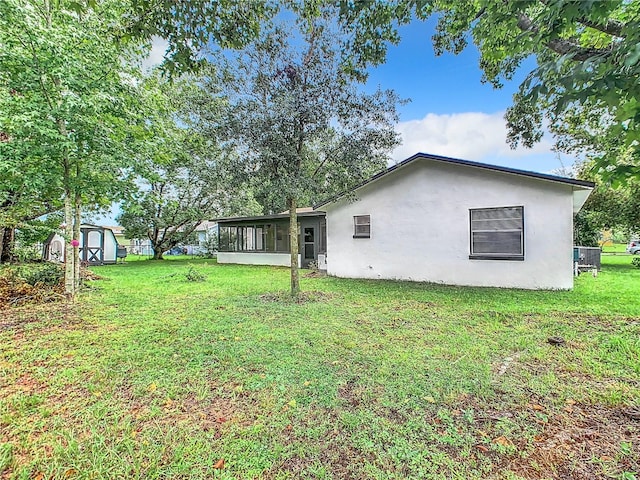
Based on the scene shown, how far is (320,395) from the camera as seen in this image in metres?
2.96

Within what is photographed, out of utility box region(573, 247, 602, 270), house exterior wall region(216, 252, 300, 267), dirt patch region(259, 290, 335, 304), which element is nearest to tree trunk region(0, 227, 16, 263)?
house exterior wall region(216, 252, 300, 267)

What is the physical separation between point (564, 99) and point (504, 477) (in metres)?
2.32

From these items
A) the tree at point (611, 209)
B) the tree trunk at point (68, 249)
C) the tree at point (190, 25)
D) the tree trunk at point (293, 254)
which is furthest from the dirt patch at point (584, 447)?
the tree at point (611, 209)

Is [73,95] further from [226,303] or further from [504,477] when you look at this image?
[504,477]

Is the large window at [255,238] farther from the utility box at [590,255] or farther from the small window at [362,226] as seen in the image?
the utility box at [590,255]

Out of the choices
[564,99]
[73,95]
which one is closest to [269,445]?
[564,99]

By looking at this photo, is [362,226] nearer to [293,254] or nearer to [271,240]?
[293,254]

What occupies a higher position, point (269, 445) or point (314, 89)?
point (314, 89)

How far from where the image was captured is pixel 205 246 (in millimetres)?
27281

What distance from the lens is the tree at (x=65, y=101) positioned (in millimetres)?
5410

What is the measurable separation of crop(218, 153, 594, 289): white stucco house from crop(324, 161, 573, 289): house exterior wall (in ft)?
0.07

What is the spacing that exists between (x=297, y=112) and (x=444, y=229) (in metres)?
5.67

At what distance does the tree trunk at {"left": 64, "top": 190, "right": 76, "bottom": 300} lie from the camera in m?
6.71

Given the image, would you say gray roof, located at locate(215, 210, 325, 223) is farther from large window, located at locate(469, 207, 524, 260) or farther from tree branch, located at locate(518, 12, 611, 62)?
tree branch, located at locate(518, 12, 611, 62)
